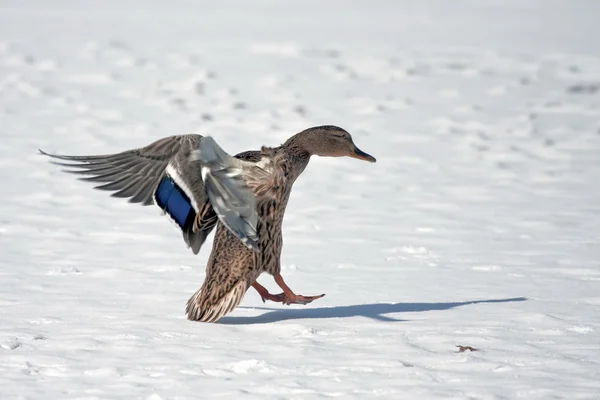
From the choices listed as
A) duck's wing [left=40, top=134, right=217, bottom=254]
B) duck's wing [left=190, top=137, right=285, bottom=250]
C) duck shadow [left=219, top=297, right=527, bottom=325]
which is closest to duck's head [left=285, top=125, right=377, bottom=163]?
duck's wing [left=190, top=137, right=285, bottom=250]

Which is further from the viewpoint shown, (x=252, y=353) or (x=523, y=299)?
(x=523, y=299)

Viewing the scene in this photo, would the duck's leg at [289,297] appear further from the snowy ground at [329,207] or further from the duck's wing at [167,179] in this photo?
the duck's wing at [167,179]

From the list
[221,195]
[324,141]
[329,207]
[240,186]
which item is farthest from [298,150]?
[329,207]

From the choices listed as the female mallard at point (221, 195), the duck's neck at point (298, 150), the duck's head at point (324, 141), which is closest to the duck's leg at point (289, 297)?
the female mallard at point (221, 195)

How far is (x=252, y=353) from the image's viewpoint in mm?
4719

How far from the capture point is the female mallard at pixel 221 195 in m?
5.19

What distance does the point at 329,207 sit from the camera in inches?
364

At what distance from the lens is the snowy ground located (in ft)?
14.9

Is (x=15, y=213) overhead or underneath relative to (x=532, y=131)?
underneath

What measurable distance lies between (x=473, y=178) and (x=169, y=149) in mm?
5355

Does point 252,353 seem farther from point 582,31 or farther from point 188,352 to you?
point 582,31

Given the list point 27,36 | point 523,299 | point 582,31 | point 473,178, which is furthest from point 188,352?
point 582,31

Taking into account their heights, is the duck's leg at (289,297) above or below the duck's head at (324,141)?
below

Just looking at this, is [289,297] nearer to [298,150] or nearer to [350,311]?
A: [350,311]
